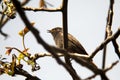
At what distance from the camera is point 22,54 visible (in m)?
3.50

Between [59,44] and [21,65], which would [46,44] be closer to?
[21,65]

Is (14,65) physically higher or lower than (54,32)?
higher

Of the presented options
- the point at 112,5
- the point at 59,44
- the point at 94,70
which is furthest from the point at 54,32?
the point at 94,70

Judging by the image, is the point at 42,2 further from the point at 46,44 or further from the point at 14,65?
the point at 46,44

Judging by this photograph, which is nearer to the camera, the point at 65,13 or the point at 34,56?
the point at 65,13

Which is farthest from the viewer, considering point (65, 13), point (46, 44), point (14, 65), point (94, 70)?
point (14, 65)

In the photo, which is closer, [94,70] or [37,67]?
[94,70]

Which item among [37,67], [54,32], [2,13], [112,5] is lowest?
[54,32]

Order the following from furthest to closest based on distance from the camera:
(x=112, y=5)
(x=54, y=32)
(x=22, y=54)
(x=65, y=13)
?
(x=54, y=32) < (x=22, y=54) < (x=112, y=5) < (x=65, y=13)

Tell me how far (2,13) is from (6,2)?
222 millimetres

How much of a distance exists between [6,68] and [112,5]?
1482 millimetres

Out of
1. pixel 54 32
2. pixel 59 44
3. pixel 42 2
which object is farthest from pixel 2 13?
pixel 54 32

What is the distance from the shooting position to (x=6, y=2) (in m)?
3.60

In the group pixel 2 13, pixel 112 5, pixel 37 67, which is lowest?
pixel 37 67
